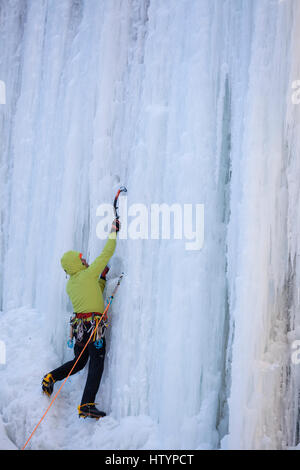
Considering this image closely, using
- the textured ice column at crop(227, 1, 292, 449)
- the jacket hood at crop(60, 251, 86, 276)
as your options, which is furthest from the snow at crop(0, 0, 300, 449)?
the jacket hood at crop(60, 251, 86, 276)

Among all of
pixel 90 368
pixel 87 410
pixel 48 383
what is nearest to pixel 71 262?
pixel 90 368

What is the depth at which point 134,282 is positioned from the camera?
3.13m

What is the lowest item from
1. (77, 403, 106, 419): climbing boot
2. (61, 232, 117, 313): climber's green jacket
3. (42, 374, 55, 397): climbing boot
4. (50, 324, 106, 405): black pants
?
(77, 403, 106, 419): climbing boot

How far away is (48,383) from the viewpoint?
10.2 feet

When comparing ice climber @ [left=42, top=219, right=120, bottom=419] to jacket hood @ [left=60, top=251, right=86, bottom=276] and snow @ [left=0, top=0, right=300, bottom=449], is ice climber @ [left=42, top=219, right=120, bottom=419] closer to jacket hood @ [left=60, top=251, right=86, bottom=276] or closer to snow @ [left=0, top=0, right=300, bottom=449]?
jacket hood @ [left=60, top=251, right=86, bottom=276]

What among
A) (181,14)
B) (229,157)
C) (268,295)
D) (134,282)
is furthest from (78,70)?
(268,295)

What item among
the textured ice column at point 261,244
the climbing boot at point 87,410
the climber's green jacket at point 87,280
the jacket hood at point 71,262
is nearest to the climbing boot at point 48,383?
the climbing boot at point 87,410

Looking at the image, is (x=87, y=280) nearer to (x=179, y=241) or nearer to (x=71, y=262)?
(x=71, y=262)

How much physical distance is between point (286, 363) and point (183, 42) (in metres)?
2.08

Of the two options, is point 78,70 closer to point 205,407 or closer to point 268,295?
point 268,295

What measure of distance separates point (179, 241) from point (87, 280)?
2.02ft

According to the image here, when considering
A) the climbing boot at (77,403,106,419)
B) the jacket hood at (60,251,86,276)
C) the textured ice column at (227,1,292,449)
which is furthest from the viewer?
the jacket hood at (60,251,86,276)

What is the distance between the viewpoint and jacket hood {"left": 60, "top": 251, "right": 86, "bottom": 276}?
122 inches

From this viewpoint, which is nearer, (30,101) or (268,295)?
(268,295)
